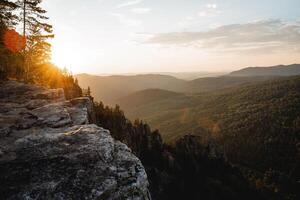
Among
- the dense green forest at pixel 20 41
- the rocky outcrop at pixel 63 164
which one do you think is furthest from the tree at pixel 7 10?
the rocky outcrop at pixel 63 164

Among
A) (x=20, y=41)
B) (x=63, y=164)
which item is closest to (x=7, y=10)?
(x=20, y=41)

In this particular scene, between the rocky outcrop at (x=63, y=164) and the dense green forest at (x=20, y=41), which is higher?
the dense green forest at (x=20, y=41)

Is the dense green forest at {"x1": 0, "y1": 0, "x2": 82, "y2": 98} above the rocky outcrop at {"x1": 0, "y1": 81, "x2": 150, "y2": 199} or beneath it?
above

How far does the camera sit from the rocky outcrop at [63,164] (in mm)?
7949

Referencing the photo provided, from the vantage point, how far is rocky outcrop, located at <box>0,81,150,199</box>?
26.1 ft

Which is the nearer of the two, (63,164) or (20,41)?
(63,164)

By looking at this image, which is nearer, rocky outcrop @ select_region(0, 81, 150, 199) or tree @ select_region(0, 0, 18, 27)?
rocky outcrop @ select_region(0, 81, 150, 199)

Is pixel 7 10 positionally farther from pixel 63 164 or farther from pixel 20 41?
pixel 63 164

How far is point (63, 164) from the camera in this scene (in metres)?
9.32

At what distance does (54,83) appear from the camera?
57.5 meters

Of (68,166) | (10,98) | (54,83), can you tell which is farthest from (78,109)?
(54,83)

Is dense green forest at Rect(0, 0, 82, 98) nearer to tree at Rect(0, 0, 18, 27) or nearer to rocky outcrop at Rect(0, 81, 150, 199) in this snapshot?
tree at Rect(0, 0, 18, 27)

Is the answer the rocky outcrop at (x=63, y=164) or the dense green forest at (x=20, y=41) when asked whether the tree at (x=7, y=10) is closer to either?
the dense green forest at (x=20, y=41)

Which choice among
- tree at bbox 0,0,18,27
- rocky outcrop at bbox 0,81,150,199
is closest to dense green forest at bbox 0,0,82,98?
tree at bbox 0,0,18,27
